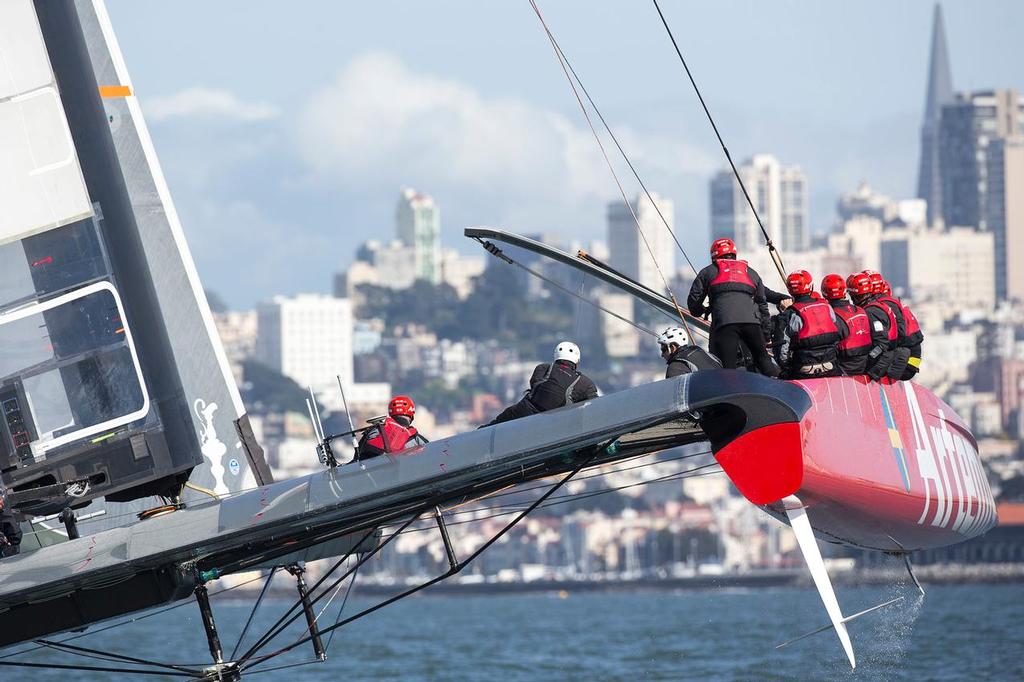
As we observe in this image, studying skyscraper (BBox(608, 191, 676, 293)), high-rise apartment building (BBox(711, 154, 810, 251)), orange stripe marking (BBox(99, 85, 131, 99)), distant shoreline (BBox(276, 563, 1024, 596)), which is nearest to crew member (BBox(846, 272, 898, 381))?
orange stripe marking (BBox(99, 85, 131, 99))

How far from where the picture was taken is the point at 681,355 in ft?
23.0

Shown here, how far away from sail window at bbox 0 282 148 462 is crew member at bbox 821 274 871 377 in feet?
8.35

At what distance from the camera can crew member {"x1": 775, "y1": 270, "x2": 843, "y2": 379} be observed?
22.3 feet

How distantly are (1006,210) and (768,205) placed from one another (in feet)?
59.4

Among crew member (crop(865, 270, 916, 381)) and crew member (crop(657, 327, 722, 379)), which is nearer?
crew member (crop(657, 327, 722, 379))

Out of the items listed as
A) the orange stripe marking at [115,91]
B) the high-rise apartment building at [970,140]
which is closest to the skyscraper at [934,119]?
the high-rise apartment building at [970,140]

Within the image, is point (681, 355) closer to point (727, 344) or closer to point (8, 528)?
point (727, 344)

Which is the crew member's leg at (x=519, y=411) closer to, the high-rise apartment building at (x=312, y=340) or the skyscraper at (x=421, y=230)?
the high-rise apartment building at (x=312, y=340)

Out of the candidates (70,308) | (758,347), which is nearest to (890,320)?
(758,347)

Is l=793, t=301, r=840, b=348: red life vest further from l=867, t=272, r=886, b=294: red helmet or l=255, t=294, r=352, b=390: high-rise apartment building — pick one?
l=255, t=294, r=352, b=390: high-rise apartment building

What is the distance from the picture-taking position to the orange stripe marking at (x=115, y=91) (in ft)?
28.5

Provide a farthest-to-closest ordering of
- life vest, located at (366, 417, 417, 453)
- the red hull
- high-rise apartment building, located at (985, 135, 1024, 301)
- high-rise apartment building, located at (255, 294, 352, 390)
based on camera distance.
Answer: high-rise apartment building, located at (985, 135, 1024, 301), high-rise apartment building, located at (255, 294, 352, 390), life vest, located at (366, 417, 417, 453), the red hull

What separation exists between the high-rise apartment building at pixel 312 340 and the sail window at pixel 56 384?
4601 inches

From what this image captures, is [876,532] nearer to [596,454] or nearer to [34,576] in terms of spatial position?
[596,454]
